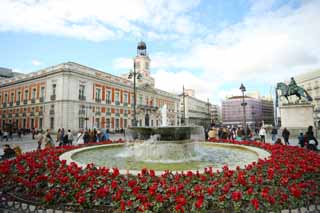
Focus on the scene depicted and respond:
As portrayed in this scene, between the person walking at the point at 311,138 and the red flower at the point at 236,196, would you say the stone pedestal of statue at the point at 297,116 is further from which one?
the red flower at the point at 236,196

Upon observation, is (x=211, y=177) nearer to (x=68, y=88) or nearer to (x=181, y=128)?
(x=181, y=128)

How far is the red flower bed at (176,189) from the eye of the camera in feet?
9.43

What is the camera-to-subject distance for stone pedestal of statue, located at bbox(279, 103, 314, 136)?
64.1 ft

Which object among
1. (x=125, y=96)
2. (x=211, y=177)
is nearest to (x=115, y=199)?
(x=211, y=177)

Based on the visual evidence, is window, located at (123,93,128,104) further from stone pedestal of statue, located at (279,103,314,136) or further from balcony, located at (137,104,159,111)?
stone pedestal of statue, located at (279,103,314,136)

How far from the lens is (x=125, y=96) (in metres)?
43.9

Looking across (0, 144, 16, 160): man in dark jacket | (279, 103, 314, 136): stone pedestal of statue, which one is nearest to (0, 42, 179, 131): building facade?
(0, 144, 16, 160): man in dark jacket

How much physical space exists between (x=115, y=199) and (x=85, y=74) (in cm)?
3447

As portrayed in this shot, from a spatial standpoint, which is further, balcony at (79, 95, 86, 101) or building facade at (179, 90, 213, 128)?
building facade at (179, 90, 213, 128)

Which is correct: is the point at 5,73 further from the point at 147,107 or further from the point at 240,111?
the point at 240,111

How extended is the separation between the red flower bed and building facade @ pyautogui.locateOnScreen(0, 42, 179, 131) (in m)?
30.8

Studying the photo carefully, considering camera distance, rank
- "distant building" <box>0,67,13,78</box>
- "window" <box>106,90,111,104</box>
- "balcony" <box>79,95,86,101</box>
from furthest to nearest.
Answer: "distant building" <box>0,67,13,78</box> < "window" <box>106,90,111,104</box> < "balcony" <box>79,95,86,101</box>

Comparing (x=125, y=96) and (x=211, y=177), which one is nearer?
(x=211, y=177)

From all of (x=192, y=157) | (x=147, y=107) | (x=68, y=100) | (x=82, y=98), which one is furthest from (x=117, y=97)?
(x=192, y=157)
